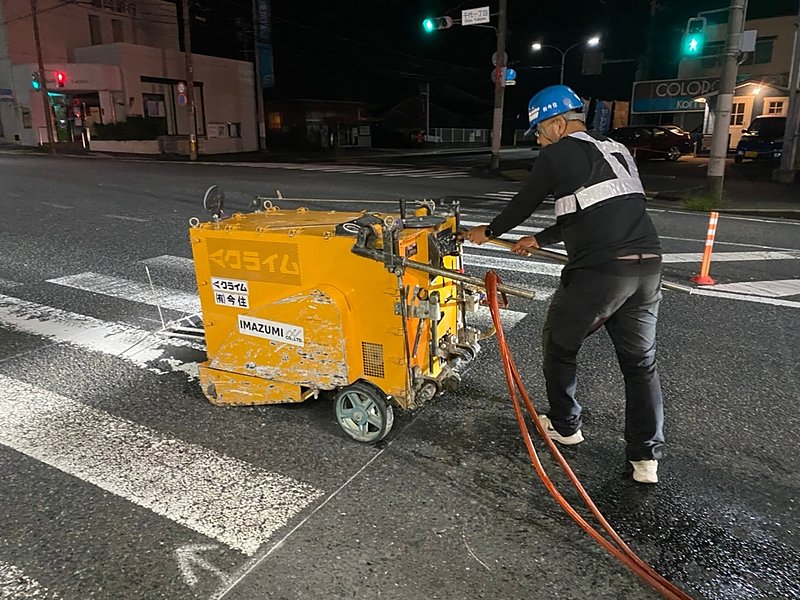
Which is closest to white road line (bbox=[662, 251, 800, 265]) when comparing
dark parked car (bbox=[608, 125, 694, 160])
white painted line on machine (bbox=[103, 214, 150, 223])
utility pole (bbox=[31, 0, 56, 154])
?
white painted line on machine (bbox=[103, 214, 150, 223])

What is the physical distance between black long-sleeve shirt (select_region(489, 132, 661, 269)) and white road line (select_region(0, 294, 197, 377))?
9.99 ft

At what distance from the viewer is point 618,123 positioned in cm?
4622

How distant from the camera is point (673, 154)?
28.1m

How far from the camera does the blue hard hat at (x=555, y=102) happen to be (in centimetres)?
306

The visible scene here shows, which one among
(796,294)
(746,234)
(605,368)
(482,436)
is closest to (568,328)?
(482,436)

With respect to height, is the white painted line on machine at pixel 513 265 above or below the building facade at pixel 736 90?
below

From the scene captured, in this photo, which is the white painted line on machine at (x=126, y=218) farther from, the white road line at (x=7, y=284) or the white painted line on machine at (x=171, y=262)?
the white road line at (x=7, y=284)

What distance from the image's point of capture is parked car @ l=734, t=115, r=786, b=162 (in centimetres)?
2369

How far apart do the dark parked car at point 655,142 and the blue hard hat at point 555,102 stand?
27.0 metres

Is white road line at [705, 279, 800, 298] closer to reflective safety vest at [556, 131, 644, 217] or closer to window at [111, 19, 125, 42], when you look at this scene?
reflective safety vest at [556, 131, 644, 217]

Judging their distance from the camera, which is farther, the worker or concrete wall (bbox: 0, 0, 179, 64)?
concrete wall (bbox: 0, 0, 179, 64)

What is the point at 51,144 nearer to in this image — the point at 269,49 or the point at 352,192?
the point at 269,49

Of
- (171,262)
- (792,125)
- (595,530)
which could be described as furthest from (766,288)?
(792,125)

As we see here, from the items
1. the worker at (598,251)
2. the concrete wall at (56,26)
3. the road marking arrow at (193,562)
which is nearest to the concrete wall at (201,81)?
the concrete wall at (56,26)
